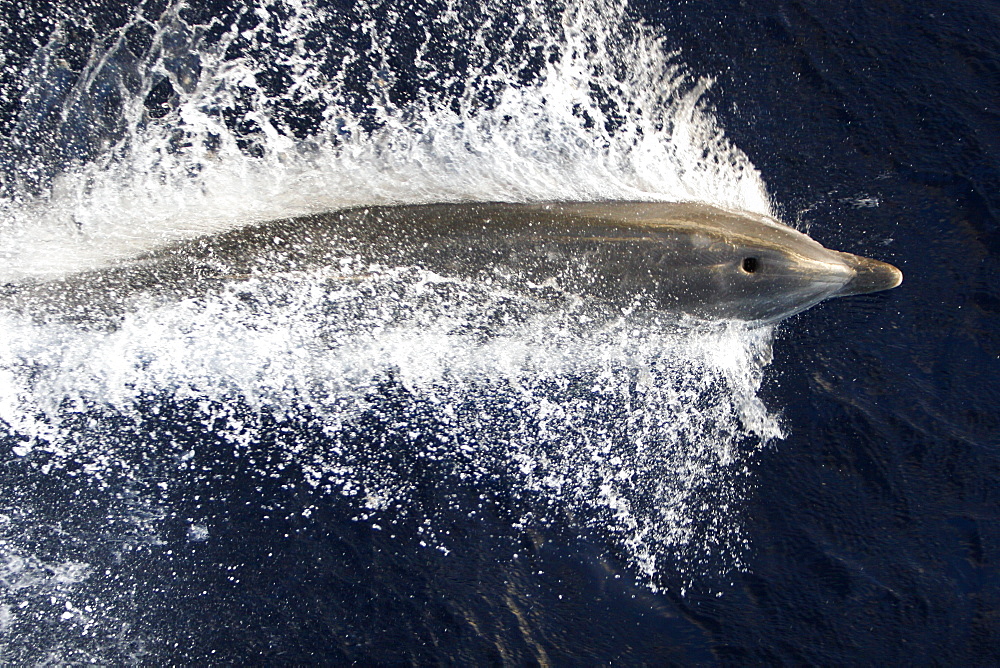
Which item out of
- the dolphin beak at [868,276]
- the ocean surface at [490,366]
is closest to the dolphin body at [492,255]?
the ocean surface at [490,366]

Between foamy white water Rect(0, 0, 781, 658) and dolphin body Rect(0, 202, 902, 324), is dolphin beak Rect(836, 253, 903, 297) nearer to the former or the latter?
dolphin body Rect(0, 202, 902, 324)

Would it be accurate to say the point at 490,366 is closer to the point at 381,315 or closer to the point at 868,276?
the point at 381,315

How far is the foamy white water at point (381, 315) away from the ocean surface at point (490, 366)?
3cm

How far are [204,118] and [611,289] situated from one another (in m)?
3.90

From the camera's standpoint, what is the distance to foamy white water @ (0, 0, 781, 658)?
584 centimetres

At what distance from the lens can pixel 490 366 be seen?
20.8 feet

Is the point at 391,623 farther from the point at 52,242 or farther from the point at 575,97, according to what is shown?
the point at 575,97

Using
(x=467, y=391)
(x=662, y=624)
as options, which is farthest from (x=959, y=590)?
(x=467, y=391)

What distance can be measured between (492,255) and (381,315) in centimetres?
109

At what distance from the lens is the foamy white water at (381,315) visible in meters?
5.84

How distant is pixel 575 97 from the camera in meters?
6.58

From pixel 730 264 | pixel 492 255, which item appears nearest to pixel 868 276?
pixel 730 264

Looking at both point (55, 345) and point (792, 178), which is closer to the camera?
point (55, 345)

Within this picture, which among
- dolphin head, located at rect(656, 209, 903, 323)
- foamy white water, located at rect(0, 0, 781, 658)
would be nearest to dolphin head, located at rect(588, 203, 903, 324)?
dolphin head, located at rect(656, 209, 903, 323)
